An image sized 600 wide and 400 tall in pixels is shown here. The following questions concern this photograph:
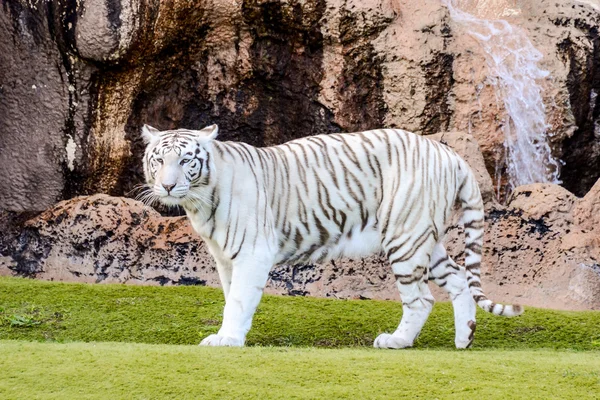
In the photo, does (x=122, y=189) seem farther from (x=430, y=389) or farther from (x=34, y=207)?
(x=430, y=389)

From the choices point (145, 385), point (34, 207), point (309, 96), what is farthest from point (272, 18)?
point (145, 385)

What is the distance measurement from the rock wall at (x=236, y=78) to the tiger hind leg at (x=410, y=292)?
423cm

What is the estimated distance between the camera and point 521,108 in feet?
37.4

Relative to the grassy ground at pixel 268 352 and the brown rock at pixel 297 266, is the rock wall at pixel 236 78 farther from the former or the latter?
the grassy ground at pixel 268 352

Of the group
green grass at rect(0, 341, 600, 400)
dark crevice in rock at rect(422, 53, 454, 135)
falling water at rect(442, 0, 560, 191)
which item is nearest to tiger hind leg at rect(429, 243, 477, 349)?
green grass at rect(0, 341, 600, 400)

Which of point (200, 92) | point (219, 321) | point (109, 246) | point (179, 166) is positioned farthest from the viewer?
point (200, 92)

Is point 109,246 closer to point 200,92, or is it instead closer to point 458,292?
point 200,92

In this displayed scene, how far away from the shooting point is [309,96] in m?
11.6

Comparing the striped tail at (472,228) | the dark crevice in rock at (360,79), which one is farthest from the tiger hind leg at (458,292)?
the dark crevice in rock at (360,79)

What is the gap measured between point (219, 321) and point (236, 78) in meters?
4.02

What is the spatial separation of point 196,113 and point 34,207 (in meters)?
2.13

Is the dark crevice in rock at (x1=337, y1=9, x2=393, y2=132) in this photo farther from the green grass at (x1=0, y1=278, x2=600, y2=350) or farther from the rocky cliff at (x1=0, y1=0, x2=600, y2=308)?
the green grass at (x1=0, y1=278, x2=600, y2=350)

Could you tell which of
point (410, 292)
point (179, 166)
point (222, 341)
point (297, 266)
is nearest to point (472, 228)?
point (410, 292)

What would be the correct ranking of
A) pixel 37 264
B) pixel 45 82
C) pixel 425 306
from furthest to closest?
pixel 45 82
pixel 37 264
pixel 425 306
